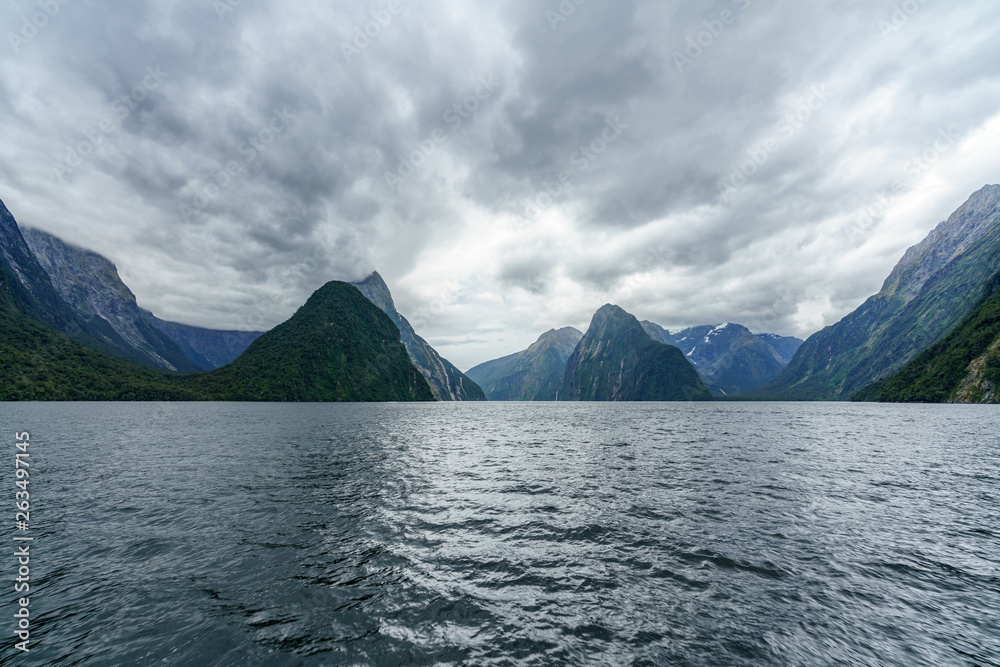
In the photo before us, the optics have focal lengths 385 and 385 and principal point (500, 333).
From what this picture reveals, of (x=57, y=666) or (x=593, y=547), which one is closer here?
(x=57, y=666)

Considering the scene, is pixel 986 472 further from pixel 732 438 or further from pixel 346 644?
pixel 346 644

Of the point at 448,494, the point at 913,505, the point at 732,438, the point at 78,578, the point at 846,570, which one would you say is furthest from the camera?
the point at 732,438

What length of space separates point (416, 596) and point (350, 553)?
6.13 m

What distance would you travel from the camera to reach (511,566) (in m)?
18.4

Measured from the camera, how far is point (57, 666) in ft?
36.1

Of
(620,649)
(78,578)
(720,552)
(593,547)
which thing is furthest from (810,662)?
(78,578)

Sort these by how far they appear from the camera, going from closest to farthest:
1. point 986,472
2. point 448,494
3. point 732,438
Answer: point 448,494 < point 986,472 < point 732,438

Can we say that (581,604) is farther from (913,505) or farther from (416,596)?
(913,505)

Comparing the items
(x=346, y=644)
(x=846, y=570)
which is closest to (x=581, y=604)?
(x=346, y=644)

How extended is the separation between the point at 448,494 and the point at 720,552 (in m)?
19.7

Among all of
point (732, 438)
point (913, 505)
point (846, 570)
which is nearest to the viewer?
point (846, 570)

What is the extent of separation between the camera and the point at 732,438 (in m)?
70.2

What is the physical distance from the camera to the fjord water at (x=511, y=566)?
40.7 feet

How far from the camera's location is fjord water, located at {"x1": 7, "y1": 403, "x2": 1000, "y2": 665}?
A: 489 inches
